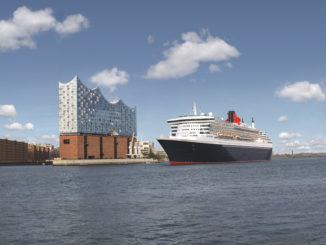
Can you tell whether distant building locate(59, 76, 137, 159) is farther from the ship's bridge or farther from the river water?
the river water

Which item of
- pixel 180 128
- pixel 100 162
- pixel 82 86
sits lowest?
pixel 100 162

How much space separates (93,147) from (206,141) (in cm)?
7262

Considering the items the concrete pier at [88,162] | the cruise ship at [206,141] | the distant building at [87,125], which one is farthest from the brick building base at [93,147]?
the cruise ship at [206,141]

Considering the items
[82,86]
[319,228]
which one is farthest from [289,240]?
[82,86]

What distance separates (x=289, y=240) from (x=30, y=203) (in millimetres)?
19685

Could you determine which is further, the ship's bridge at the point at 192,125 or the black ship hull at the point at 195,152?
the ship's bridge at the point at 192,125

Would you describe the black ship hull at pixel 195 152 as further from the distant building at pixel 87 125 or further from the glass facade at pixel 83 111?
the glass facade at pixel 83 111

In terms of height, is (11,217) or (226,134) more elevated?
(226,134)

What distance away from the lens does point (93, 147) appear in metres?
151

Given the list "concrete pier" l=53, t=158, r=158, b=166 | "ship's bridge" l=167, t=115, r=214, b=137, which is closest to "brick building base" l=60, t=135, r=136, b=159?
"concrete pier" l=53, t=158, r=158, b=166

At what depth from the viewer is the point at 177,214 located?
2120 centimetres

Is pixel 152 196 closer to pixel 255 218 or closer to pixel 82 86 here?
pixel 255 218

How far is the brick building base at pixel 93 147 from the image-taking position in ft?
467

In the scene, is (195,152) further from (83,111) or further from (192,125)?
(83,111)
